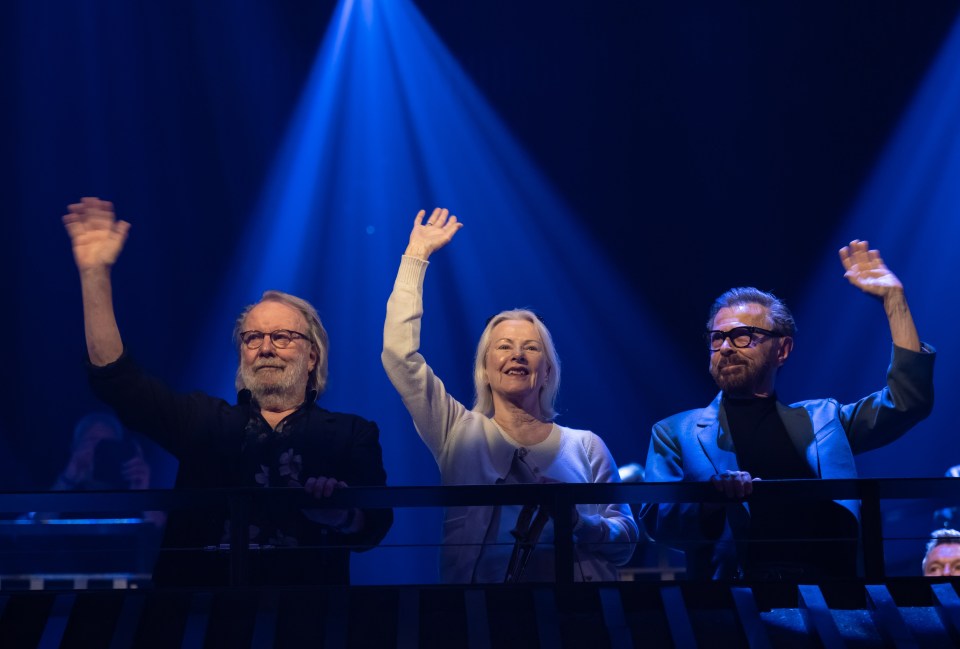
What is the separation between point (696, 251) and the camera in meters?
7.98

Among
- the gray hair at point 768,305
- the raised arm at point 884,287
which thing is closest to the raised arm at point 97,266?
the gray hair at point 768,305

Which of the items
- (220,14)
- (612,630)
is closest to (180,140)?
(220,14)

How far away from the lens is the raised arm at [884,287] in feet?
13.4

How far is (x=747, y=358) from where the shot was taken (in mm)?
3988

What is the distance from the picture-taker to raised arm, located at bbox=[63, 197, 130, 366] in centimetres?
371

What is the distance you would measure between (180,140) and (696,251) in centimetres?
368

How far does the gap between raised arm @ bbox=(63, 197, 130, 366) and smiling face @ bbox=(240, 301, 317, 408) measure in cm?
43

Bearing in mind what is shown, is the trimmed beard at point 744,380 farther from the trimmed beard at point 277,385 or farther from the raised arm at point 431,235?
the trimmed beard at point 277,385

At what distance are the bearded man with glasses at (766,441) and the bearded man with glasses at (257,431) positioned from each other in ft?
3.36

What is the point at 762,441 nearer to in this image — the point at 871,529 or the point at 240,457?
the point at 871,529

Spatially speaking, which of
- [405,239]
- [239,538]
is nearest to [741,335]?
[239,538]

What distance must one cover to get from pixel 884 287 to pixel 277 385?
2282 mm

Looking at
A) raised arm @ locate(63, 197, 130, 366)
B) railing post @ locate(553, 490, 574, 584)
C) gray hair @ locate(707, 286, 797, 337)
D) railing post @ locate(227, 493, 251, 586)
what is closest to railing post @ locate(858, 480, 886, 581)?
railing post @ locate(553, 490, 574, 584)

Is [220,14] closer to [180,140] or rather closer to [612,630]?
[180,140]
